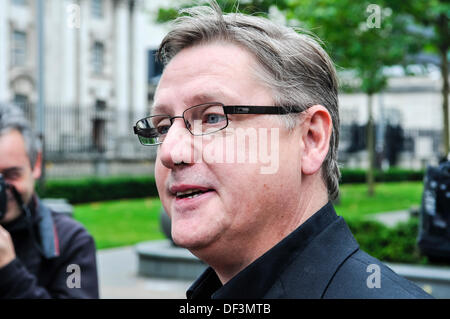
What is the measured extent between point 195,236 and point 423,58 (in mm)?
9941

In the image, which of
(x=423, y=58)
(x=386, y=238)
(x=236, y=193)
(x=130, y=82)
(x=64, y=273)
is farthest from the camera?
(x=130, y=82)

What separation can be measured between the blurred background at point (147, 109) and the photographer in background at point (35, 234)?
69cm

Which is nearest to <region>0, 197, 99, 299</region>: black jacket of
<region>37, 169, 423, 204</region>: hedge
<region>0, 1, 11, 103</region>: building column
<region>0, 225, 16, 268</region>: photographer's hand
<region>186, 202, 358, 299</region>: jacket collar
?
<region>0, 225, 16, 268</region>: photographer's hand

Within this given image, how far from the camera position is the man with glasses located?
155cm

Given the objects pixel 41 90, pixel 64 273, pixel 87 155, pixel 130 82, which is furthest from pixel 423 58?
pixel 130 82

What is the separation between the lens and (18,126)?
9.70ft

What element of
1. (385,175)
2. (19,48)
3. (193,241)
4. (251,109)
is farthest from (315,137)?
(19,48)

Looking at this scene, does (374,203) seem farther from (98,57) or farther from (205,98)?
(98,57)

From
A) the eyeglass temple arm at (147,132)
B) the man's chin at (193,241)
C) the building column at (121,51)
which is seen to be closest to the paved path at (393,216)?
the eyeglass temple arm at (147,132)

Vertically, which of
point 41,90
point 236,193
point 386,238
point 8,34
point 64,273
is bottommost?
point 386,238

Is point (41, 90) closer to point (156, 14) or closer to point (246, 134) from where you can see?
point (156, 14)

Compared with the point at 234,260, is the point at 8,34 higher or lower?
higher

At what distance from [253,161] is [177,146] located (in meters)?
0.20
